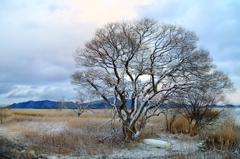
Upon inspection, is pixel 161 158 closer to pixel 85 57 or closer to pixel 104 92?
pixel 104 92

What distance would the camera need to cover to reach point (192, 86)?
31.7 feet

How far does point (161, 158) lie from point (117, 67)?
5.51 m

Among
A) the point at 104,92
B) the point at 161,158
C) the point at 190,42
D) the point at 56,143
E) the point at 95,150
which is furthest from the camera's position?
the point at 190,42

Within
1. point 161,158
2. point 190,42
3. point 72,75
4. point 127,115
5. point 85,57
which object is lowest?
point 161,158

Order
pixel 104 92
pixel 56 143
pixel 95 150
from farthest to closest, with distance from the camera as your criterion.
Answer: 1. pixel 104 92
2. pixel 56 143
3. pixel 95 150

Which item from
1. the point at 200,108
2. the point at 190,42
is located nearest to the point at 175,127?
the point at 200,108

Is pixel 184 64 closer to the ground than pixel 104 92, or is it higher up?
higher up

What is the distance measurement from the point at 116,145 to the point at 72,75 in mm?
5145

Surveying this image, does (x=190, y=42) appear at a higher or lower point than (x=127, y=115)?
higher

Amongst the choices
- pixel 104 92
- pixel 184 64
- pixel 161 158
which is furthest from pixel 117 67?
pixel 161 158

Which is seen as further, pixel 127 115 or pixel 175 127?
pixel 175 127

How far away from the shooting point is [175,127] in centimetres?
1594

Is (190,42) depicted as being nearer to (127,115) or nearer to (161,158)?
(127,115)

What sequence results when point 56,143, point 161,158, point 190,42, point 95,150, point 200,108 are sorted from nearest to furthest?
point 161,158, point 95,150, point 56,143, point 190,42, point 200,108
